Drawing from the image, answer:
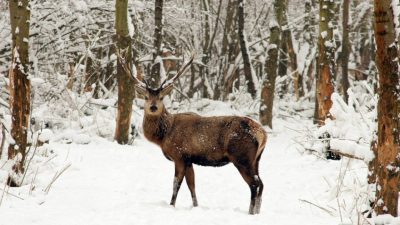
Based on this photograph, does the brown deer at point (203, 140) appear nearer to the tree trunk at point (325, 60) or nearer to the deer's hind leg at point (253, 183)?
the deer's hind leg at point (253, 183)

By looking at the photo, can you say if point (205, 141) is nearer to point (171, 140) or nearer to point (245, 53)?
point (171, 140)

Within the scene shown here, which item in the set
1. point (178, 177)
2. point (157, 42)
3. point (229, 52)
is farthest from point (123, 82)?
point (229, 52)

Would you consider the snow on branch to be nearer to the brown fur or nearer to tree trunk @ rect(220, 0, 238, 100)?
the brown fur

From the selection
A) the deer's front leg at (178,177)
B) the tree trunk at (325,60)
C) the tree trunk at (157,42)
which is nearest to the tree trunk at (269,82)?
the tree trunk at (157,42)

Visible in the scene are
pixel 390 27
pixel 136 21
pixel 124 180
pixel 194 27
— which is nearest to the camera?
pixel 390 27

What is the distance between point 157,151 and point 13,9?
19.9ft

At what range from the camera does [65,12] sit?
1323 centimetres

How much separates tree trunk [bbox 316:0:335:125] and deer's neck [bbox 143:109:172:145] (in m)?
4.84

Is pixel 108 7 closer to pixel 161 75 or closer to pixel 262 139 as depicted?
pixel 161 75

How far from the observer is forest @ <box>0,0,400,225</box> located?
231 inches

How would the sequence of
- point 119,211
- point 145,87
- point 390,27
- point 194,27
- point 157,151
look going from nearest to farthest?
point 390,27 → point 119,211 → point 145,87 → point 157,151 → point 194,27

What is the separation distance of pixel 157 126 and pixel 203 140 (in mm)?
791

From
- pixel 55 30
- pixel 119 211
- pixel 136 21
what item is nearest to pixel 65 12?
pixel 55 30

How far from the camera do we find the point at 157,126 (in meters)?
7.86
